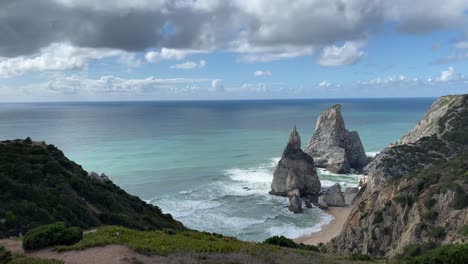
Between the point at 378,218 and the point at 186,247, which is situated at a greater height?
the point at 186,247

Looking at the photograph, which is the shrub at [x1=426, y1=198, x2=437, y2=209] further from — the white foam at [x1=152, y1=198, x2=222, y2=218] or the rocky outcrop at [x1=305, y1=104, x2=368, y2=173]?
the rocky outcrop at [x1=305, y1=104, x2=368, y2=173]

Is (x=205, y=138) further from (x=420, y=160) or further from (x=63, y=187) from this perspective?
(x=63, y=187)

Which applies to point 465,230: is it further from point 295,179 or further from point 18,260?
point 295,179

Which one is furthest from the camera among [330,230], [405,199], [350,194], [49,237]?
[350,194]

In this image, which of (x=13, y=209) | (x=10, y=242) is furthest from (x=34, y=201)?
(x=10, y=242)

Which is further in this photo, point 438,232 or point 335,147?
point 335,147

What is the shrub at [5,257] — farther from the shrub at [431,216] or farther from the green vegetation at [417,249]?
the shrub at [431,216]

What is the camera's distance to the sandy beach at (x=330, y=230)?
45812 mm

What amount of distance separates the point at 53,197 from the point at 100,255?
17157mm

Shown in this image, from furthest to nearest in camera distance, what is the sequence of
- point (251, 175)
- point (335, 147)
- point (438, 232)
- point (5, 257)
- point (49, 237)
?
point (335, 147), point (251, 175), point (438, 232), point (49, 237), point (5, 257)

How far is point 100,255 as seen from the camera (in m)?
14.7

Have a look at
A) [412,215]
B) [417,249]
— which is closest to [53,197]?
[417,249]

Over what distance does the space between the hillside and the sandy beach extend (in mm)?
17279

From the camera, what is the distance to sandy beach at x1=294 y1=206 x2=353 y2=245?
4581 centimetres
